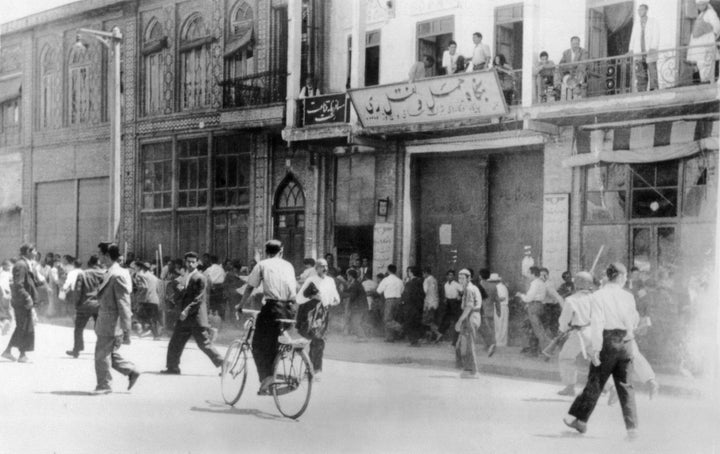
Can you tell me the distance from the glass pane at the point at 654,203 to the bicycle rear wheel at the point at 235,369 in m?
7.04

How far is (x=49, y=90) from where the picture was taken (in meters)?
17.1

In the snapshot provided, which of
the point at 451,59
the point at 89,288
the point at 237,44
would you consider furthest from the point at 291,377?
the point at 237,44

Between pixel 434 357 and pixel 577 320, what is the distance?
16.3 feet

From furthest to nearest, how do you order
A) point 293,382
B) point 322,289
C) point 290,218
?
point 290,218 → point 322,289 → point 293,382

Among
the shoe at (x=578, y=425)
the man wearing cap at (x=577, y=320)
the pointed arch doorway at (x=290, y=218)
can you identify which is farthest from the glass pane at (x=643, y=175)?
the shoe at (x=578, y=425)

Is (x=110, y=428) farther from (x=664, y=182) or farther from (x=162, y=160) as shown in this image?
(x=162, y=160)

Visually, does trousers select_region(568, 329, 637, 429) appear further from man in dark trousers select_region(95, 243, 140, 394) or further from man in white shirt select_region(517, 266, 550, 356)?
man in white shirt select_region(517, 266, 550, 356)

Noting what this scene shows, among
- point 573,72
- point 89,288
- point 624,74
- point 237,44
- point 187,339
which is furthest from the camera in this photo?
point 237,44

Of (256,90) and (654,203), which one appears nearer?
(654,203)

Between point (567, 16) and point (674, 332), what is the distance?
541cm

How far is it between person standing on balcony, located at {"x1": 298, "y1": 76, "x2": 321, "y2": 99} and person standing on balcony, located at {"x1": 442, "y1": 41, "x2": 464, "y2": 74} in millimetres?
2875

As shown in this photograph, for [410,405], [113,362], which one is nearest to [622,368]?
[410,405]

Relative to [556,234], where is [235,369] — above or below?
below

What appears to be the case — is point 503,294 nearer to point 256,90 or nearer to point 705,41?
point 705,41
